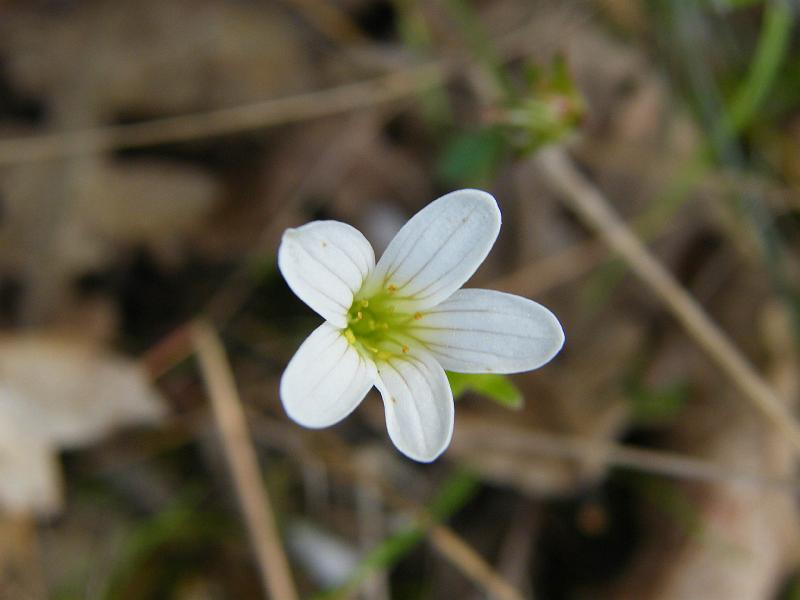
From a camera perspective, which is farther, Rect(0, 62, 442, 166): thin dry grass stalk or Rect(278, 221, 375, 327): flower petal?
Rect(0, 62, 442, 166): thin dry grass stalk

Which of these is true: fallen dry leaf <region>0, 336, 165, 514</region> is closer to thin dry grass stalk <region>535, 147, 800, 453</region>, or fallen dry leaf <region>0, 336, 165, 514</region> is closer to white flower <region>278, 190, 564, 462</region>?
white flower <region>278, 190, 564, 462</region>

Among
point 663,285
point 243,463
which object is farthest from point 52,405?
point 663,285

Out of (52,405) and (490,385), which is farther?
(52,405)

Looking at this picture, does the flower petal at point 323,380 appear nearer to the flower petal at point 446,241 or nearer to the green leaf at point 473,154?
the flower petal at point 446,241

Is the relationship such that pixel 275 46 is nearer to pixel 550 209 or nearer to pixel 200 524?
pixel 550 209

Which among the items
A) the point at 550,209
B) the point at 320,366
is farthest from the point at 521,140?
the point at 320,366

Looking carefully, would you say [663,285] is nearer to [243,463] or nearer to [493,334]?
[493,334]

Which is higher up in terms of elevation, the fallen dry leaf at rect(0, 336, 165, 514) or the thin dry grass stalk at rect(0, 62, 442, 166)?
the thin dry grass stalk at rect(0, 62, 442, 166)

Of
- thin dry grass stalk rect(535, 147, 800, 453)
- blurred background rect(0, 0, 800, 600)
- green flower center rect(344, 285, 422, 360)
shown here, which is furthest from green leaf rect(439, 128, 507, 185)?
green flower center rect(344, 285, 422, 360)
